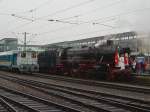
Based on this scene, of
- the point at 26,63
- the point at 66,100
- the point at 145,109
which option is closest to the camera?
the point at 145,109

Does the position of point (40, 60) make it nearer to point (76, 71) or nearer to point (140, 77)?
point (76, 71)

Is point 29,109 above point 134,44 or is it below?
below

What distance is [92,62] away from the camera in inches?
1066

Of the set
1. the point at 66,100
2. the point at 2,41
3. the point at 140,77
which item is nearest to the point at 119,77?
the point at 140,77

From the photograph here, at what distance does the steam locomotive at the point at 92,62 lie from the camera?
24297 mm

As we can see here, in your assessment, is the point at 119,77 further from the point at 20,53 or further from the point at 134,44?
the point at 20,53

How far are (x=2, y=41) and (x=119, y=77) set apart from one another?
8058 centimetres

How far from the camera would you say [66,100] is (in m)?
13.7

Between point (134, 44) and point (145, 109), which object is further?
point (134, 44)

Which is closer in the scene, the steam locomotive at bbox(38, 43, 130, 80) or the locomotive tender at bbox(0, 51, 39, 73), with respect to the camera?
the steam locomotive at bbox(38, 43, 130, 80)

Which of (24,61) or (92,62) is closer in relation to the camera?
(92,62)

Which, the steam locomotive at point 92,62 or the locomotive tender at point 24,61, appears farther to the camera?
the locomotive tender at point 24,61

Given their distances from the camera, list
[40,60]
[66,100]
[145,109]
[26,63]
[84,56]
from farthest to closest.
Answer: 1. [40,60]
2. [26,63]
3. [84,56]
4. [66,100]
5. [145,109]

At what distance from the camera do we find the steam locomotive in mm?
24297
